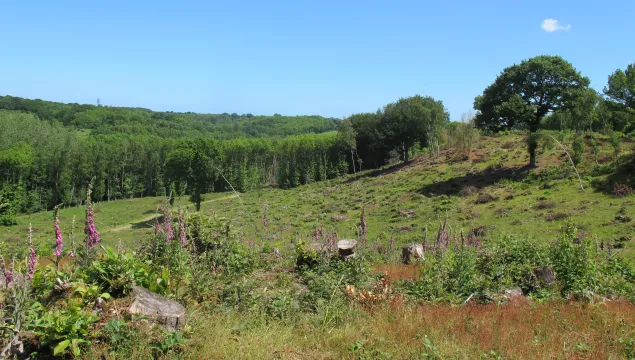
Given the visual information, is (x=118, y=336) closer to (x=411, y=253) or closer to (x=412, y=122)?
(x=411, y=253)

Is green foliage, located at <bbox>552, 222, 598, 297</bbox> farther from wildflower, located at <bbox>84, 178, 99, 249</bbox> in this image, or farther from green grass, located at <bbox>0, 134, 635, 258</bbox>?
wildflower, located at <bbox>84, 178, 99, 249</bbox>

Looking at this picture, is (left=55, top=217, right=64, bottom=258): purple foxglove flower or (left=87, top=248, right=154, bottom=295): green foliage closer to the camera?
(left=55, top=217, right=64, bottom=258): purple foxglove flower

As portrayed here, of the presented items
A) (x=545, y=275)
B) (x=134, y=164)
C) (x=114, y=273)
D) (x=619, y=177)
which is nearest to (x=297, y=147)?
(x=134, y=164)

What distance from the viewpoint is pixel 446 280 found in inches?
322

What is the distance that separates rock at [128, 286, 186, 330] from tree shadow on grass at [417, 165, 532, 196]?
116ft

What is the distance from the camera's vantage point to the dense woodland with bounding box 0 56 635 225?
35.6m

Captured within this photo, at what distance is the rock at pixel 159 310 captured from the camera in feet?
17.5

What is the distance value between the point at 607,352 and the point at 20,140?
9930cm

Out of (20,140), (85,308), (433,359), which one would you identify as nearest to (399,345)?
(433,359)

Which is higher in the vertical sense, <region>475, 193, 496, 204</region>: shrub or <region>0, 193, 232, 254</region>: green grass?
<region>475, 193, 496, 204</region>: shrub

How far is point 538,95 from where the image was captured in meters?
36.0

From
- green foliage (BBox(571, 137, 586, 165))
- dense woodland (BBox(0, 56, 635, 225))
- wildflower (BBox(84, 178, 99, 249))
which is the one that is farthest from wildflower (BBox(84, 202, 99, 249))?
green foliage (BBox(571, 137, 586, 165))

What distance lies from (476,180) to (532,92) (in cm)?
920

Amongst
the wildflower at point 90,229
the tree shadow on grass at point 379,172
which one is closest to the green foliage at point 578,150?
the tree shadow on grass at point 379,172
